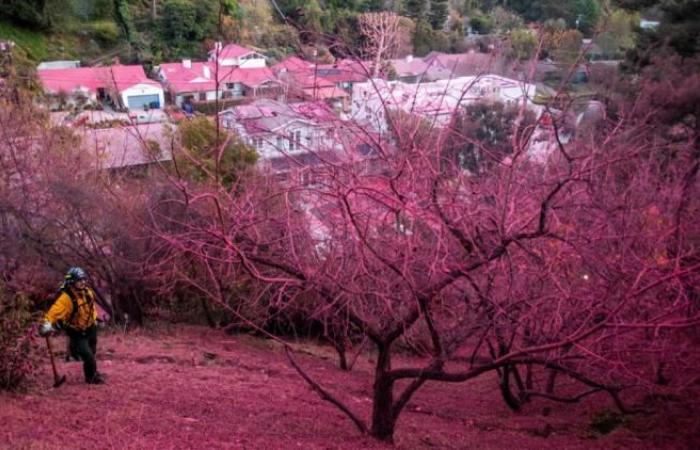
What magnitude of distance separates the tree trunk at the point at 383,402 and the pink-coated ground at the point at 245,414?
0.19 meters

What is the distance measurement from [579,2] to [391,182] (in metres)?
27.0

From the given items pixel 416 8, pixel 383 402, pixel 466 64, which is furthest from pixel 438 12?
pixel 383 402

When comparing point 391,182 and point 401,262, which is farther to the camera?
point 401,262

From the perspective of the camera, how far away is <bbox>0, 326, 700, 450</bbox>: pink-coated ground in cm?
545

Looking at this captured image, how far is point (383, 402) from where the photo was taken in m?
5.75

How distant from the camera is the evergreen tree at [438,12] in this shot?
2720 cm

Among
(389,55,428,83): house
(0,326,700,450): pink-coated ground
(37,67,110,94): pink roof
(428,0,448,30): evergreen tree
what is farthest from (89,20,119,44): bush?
(0,326,700,450): pink-coated ground

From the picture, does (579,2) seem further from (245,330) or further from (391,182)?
(391,182)

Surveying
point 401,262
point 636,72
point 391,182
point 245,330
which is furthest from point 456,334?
point 636,72

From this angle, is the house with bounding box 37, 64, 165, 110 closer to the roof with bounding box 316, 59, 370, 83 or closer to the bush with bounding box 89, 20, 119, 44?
the bush with bounding box 89, 20, 119, 44

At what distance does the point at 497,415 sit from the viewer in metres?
7.78

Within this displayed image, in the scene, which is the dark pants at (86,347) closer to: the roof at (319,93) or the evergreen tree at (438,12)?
the roof at (319,93)

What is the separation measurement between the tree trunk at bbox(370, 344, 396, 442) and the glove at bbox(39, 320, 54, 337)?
10.9ft

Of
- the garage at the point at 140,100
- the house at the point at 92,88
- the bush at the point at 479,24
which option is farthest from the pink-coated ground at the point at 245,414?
the bush at the point at 479,24
